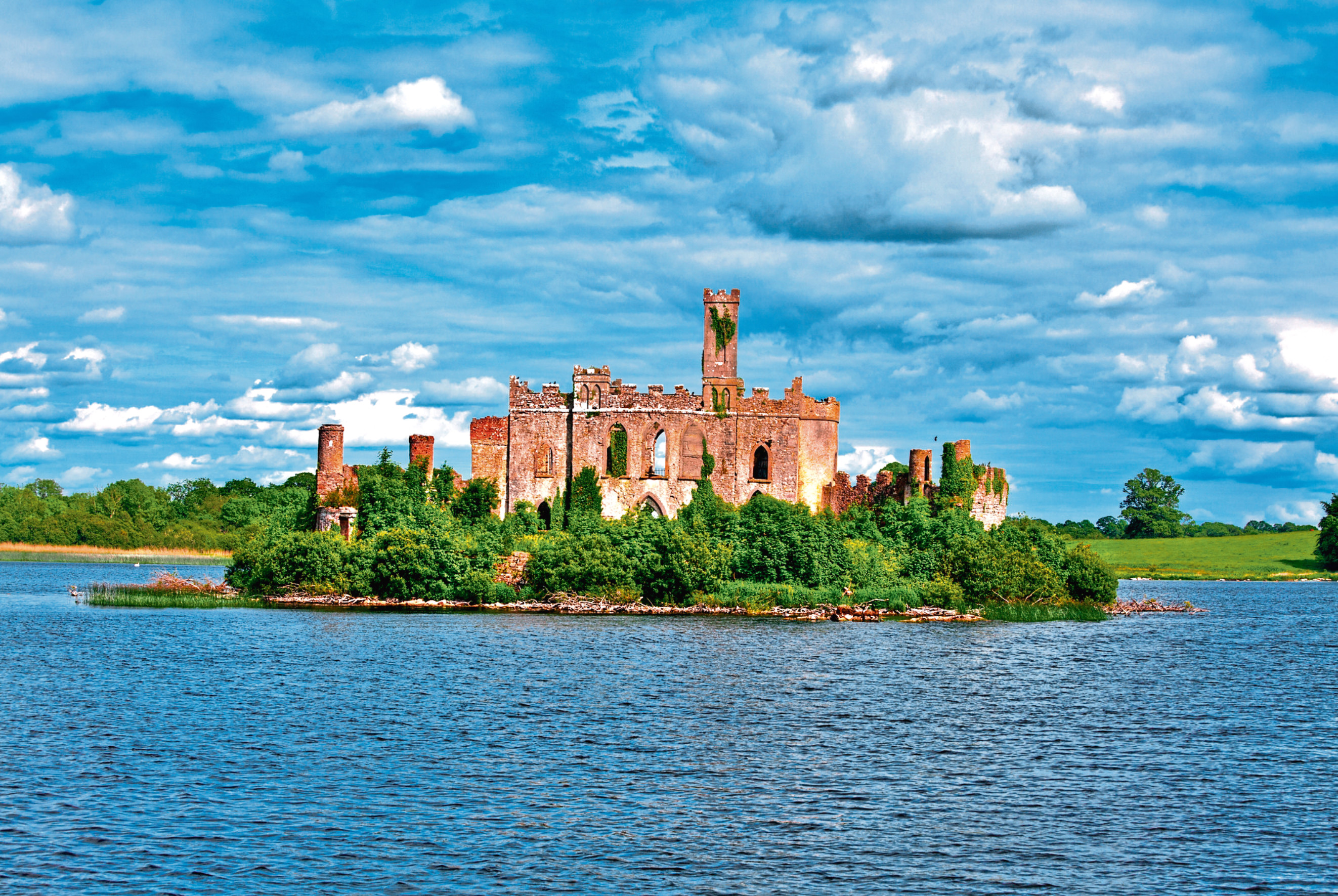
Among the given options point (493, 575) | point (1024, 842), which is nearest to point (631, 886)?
point (1024, 842)

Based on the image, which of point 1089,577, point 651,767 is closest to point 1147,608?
point 1089,577

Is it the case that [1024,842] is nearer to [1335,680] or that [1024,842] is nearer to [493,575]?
[1335,680]

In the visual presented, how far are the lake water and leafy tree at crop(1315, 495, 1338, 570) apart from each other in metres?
75.7

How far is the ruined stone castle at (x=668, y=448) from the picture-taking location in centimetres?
6538

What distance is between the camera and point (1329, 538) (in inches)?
4218

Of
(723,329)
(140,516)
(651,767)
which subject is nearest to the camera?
(651,767)

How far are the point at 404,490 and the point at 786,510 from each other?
1650 centimetres

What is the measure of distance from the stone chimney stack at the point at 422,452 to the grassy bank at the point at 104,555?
37.7m

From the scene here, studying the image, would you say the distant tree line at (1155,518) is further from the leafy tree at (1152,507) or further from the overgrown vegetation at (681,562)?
the overgrown vegetation at (681,562)

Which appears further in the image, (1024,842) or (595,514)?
(595,514)

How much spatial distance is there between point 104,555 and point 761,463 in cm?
5788

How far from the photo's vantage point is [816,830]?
57.4 feet

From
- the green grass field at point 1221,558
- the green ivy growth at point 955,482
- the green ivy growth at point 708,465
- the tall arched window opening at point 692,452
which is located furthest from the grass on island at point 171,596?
the green grass field at point 1221,558

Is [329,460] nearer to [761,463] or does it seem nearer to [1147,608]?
[761,463]
